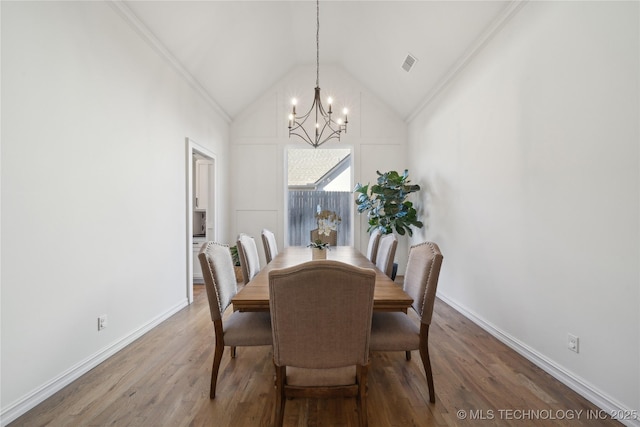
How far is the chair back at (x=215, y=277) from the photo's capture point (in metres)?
1.86

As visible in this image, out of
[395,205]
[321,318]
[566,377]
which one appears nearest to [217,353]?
[321,318]

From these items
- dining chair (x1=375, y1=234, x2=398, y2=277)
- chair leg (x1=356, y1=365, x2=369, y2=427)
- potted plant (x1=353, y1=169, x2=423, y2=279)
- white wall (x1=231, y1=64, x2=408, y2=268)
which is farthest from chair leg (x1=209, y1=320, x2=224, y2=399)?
white wall (x1=231, y1=64, x2=408, y2=268)

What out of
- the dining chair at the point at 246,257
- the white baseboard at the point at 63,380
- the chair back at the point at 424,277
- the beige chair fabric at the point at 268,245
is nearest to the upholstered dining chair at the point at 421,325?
the chair back at the point at 424,277

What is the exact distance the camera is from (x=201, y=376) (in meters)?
2.17

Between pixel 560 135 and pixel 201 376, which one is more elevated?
pixel 560 135

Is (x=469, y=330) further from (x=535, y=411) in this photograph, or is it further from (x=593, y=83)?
(x=593, y=83)

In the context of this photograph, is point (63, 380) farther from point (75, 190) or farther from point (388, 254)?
point (388, 254)

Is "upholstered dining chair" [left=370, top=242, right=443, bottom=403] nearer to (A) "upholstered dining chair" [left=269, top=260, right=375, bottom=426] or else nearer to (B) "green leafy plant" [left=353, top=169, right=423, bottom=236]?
(A) "upholstered dining chair" [left=269, top=260, right=375, bottom=426]

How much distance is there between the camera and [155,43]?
3047 millimetres

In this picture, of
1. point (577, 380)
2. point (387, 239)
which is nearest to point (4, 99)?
point (387, 239)

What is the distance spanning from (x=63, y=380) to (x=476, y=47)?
14.8ft

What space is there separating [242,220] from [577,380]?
4.85 meters

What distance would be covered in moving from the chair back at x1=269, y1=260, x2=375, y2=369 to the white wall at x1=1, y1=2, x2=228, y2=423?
154cm

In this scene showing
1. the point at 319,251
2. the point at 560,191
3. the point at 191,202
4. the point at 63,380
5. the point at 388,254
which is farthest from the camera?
the point at 191,202
